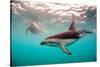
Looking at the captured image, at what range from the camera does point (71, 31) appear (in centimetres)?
180

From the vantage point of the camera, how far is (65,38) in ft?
5.86

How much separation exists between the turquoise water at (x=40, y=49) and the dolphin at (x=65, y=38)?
32 millimetres

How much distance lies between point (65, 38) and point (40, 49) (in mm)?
276

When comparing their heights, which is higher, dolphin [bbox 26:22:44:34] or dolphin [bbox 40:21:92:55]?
dolphin [bbox 26:22:44:34]

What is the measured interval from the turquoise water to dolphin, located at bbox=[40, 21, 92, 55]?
3 centimetres

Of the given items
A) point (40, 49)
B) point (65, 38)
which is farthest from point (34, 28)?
point (65, 38)

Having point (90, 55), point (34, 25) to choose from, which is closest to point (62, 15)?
point (34, 25)

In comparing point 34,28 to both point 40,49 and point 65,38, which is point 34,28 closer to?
point 40,49

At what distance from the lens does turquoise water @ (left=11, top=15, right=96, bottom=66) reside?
165 centimetres

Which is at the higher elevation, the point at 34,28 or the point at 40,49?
the point at 34,28

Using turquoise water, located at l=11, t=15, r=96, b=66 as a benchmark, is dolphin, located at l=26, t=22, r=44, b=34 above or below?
above

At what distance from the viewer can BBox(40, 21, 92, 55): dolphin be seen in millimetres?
1742
